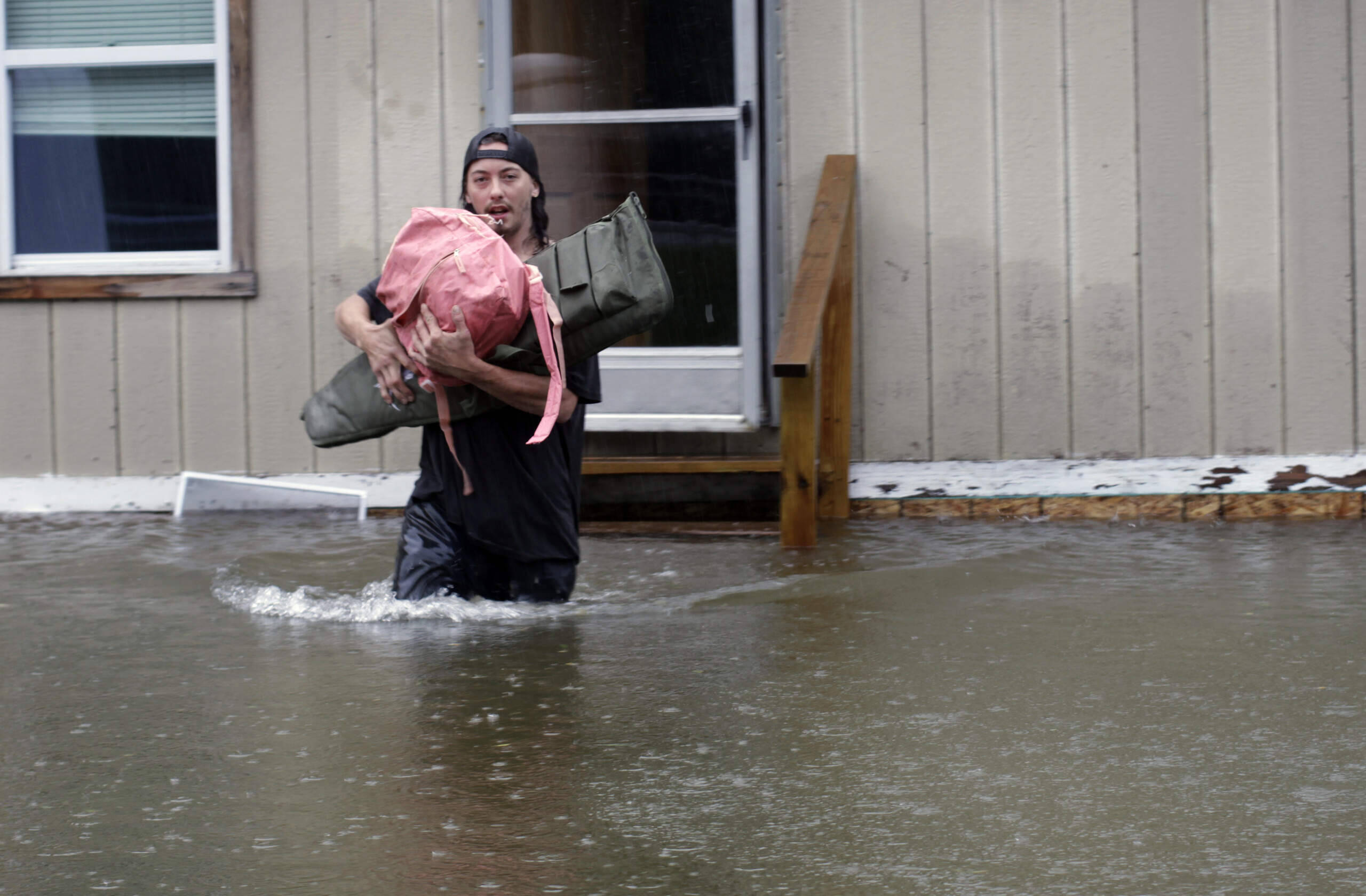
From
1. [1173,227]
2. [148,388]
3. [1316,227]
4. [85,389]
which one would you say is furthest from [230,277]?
[1316,227]

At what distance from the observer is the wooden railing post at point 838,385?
5.64 metres

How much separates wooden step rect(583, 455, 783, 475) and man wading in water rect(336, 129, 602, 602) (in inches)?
70.7

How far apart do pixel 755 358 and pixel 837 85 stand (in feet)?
3.72

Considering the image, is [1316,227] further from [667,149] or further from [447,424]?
[447,424]

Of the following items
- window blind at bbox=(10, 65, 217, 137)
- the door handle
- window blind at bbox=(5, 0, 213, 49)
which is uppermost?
window blind at bbox=(5, 0, 213, 49)

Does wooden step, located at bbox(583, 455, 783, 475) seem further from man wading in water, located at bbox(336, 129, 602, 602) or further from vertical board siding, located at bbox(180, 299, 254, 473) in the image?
man wading in water, located at bbox(336, 129, 602, 602)

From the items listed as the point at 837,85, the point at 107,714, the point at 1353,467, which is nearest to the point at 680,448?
the point at 837,85

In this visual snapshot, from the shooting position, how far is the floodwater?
207 cm

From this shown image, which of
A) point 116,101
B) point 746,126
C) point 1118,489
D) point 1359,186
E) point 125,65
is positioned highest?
point 125,65

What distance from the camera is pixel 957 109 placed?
5.85m

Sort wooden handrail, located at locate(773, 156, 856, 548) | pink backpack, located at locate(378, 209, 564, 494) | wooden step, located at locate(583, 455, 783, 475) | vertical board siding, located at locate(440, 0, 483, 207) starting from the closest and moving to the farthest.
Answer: pink backpack, located at locate(378, 209, 564, 494) → wooden handrail, located at locate(773, 156, 856, 548) → wooden step, located at locate(583, 455, 783, 475) → vertical board siding, located at locate(440, 0, 483, 207)

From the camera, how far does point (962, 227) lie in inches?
231

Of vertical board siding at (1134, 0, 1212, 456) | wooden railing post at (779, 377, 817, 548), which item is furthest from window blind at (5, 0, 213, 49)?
vertical board siding at (1134, 0, 1212, 456)

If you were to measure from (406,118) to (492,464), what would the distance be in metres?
2.78
